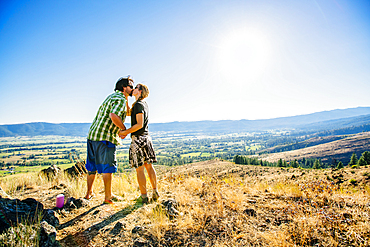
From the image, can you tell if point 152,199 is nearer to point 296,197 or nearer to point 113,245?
point 113,245

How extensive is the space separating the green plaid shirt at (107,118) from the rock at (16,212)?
137 centimetres

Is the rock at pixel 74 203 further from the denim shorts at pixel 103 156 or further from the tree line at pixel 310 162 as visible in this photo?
the tree line at pixel 310 162

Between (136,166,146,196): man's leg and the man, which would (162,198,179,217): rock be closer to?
(136,166,146,196): man's leg

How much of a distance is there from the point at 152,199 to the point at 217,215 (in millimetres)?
1483

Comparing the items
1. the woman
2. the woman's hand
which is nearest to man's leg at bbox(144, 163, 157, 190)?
the woman

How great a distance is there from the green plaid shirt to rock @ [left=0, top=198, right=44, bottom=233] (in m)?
1.37

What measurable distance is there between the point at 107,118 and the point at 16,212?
6.21 ft

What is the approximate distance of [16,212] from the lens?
2484 mm

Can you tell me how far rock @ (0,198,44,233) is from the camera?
7.27 ft

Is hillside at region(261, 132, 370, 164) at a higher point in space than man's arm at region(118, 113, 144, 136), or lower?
lower

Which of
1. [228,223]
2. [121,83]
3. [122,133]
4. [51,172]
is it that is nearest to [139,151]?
[122,133]

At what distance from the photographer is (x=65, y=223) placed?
288 cm

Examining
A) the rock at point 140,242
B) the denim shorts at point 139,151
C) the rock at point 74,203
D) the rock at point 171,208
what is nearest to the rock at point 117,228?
the rock at point 140,242

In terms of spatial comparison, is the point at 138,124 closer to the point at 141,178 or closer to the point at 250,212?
the point at 141,178
